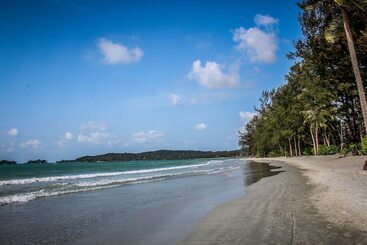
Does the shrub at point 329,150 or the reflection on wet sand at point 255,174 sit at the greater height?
the shrub at point 329,150

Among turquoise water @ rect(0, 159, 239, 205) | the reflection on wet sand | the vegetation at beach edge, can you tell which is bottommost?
the reflection on wet sand

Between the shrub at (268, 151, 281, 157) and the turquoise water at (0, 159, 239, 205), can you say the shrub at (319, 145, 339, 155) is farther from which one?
the shrub at (268, 151, 281, 157)

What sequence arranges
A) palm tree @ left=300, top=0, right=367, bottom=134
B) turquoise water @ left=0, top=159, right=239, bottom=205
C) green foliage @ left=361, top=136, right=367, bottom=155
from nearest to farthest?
turquoise water @ left=0, top=159, right=239, bottom=205
palm tree @ left=300, top=0, right=367, bottom=134
green foliage @ left=361, top=136, right=367, bottom=155

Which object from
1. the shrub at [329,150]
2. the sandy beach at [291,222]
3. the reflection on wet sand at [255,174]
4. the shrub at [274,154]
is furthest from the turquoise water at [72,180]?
the shrub at [274,154]

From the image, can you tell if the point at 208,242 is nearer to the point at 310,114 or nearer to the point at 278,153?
the point at 310,114

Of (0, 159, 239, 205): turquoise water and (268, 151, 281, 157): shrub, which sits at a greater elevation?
(268, 151, 281, 157): shrub

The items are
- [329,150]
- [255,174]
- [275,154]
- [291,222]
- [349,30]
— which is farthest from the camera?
[275,154]

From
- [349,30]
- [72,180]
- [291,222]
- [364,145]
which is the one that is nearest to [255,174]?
[364,145]

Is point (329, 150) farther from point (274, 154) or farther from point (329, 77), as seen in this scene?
point (274, 154)

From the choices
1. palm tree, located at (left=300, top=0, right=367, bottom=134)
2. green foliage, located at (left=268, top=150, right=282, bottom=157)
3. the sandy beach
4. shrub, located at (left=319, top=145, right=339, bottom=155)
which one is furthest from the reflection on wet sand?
green foliage, located at (left=268, top=150, right=282, bottom=157)

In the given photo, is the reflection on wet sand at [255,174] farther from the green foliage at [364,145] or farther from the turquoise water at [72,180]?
the green foliage at [364,145]

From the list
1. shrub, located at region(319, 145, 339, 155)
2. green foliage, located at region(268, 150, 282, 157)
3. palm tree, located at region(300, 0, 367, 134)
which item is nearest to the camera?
palm tree, located at region(300, 0, 367, 134)

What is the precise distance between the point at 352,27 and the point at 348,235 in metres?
22.8

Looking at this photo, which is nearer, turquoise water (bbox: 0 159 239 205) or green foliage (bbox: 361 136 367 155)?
turquoise water (bbox: 0 159 239 205)
